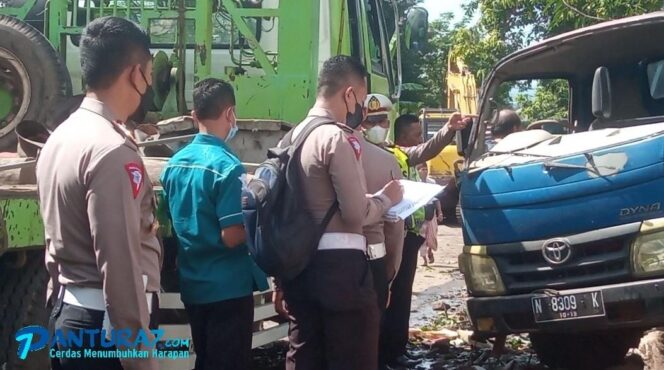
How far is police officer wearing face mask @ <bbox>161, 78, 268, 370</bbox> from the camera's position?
12.0 ft

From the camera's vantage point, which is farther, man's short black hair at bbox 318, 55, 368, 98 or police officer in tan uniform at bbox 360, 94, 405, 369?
police officer in tan uniform at bbox 360, 94, 405, 369

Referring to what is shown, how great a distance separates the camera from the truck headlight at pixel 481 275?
4996 millimetres

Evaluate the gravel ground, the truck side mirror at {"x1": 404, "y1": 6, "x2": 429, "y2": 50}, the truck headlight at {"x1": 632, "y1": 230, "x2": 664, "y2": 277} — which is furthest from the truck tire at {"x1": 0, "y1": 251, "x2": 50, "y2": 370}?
the truck side mirror at {"x1": 404, "y1": 6, "x2": 429, "y2": 50}

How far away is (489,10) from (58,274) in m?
14.9

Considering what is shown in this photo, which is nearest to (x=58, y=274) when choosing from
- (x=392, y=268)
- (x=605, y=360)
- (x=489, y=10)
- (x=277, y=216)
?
(x=277, y=216)

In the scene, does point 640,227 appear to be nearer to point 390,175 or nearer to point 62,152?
point 390,175

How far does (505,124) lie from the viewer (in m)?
6.21

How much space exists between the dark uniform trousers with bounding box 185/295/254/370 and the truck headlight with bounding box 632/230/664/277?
2095 millimetres

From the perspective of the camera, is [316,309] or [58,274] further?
[316,309]

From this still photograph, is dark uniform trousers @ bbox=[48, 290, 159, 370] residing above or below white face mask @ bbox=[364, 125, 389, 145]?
below

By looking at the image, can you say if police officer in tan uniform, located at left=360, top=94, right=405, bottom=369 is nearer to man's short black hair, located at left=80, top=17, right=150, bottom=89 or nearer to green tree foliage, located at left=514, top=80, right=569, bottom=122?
man's short black hair, located at left=80, top=17, right=150, bottom=89

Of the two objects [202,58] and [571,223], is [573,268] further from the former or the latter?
[202,58]

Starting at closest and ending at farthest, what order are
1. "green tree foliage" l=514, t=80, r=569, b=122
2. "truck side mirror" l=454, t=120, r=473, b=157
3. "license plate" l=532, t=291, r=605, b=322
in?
1. "license plate" l=532, t=291, r=605, b=322
2. "truck side mirror" l=454, t=120, r=473, b=157
3. "green tree foliage" l=514, t=80, r=569, b=122

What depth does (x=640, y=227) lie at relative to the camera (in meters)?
4.46
